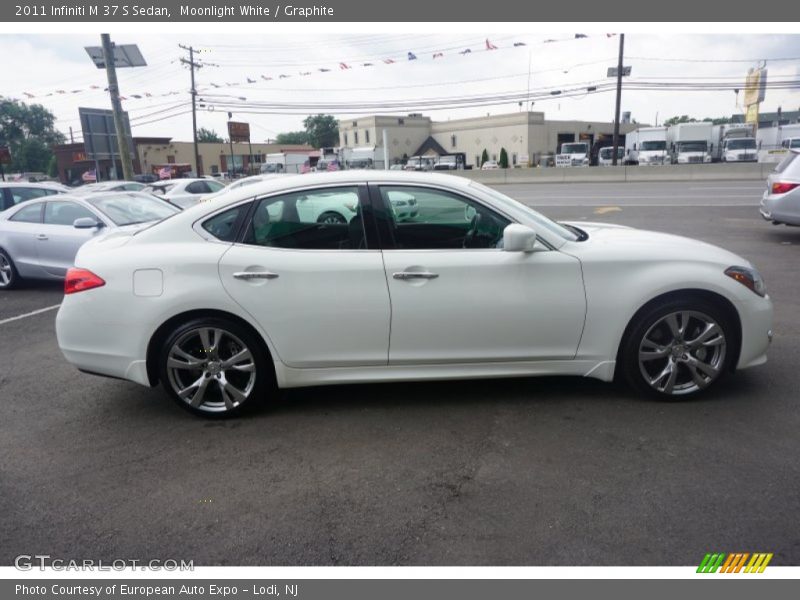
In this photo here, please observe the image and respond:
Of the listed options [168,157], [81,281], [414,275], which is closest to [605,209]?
[414,275]

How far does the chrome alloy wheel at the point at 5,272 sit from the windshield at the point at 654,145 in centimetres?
4082

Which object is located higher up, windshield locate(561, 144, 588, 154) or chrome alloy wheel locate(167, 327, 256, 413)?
windshield locate(561, 144, 588, 154)

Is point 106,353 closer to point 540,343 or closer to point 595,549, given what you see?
point 540,343

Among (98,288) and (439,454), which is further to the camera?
(98,288)

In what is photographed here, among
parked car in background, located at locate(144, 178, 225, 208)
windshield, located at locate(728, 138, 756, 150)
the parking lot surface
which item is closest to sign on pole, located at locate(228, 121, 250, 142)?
parked car in background, located at locate(144, 178, 225, 208)

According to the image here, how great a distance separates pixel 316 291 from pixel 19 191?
8796 millimetres

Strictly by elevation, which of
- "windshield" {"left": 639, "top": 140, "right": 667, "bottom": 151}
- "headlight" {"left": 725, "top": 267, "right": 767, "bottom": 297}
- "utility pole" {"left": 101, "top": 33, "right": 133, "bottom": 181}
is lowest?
"headlight" {"left": 725, "top": 267, "right": 767, "bottom": 297}

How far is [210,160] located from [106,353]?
264ft

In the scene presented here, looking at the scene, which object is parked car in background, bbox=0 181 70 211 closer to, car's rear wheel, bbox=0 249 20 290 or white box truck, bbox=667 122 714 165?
car's rear wheel, bbox=0 249 20 290

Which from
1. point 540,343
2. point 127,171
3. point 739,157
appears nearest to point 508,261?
point 540,343

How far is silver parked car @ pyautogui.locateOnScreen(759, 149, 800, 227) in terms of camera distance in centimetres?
1008

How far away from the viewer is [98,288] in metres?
3.96

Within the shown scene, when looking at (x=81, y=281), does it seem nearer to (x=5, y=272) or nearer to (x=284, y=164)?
(x=5, y=272)
